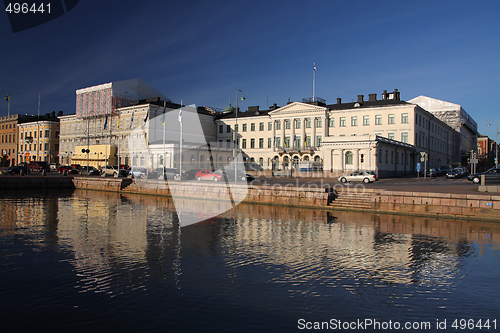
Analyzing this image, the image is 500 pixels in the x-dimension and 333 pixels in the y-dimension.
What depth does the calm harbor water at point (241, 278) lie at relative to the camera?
789 cm

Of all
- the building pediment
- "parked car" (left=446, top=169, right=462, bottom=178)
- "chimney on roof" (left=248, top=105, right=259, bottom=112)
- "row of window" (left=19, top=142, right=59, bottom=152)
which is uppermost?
"chimney on roof" (left=248, top=105, right=259, bottom=112)

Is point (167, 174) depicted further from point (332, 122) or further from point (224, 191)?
point (332, 122)

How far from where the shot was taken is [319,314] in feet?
26.8

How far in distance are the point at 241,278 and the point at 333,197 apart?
64.0ft

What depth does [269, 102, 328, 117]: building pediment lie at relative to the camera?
238 feet

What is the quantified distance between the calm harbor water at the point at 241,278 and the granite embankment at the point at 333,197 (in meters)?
3.30

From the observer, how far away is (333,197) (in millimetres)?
28797

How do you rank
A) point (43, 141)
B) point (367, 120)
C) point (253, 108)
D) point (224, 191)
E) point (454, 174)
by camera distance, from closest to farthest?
point (224, 191) < point (454, 174) < point (367, 120) < point (253, 108) < point (43, 141)

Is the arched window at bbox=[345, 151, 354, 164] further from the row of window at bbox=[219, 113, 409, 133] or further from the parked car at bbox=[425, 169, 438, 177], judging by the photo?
the row of window at bbox=[219, 113, 409, 133]

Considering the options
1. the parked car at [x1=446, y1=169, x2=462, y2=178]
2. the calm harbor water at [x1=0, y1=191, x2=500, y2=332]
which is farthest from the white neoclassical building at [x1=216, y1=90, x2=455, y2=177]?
the calm harbor water at [x1=0, y1=191, x2=500, y2=332]

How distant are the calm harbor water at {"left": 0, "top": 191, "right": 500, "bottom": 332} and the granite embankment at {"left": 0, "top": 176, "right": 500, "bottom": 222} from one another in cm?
330

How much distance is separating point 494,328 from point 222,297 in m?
5.96

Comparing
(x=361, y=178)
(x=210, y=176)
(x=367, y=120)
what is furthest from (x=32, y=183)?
(x=367, y=120)

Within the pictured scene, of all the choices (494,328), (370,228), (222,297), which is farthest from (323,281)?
(370,228)
